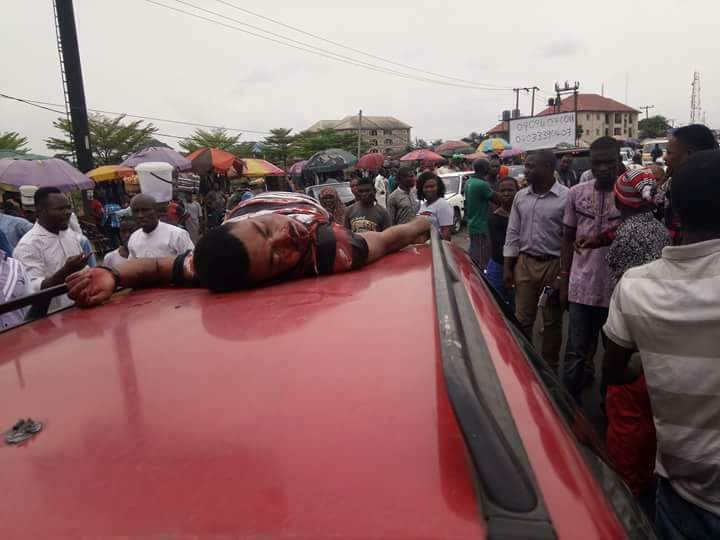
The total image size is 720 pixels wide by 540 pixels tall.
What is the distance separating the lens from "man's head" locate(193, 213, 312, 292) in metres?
1.75

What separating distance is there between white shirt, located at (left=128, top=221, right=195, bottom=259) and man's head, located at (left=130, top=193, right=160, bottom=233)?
5 cm

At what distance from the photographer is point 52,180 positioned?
346 inches

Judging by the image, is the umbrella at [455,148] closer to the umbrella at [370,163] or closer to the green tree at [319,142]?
the green tree at [319,142]

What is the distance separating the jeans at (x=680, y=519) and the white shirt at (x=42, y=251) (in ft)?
12.1

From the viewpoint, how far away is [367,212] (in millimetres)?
4941

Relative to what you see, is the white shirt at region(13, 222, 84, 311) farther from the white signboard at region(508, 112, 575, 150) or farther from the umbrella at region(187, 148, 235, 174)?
the white signboard at region(508, 112, 575, 150)

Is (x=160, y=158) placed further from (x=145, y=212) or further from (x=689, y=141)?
(x=689, y=141)

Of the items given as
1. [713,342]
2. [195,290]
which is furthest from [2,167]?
[713,342]

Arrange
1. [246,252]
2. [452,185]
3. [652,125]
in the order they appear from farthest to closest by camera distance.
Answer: [652,125], [452,185], [246,252]

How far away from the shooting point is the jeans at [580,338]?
3.35 m

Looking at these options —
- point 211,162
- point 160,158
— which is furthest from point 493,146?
point 160,158

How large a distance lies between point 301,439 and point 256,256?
1031 millimetres

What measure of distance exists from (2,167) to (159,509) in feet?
34.9

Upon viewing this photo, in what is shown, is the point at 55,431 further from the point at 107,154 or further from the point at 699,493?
the point at 107,154
